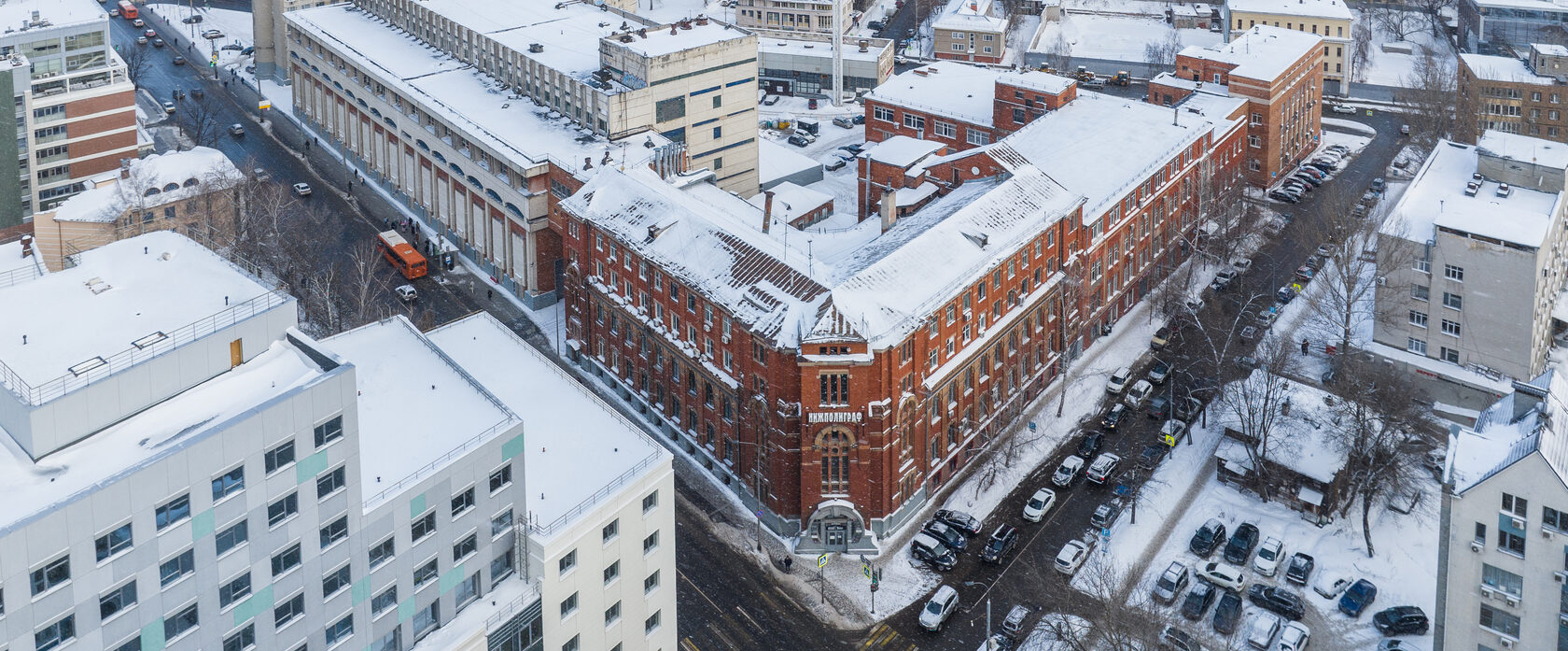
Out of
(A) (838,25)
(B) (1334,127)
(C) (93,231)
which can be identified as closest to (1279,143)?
(B) (1334,127)

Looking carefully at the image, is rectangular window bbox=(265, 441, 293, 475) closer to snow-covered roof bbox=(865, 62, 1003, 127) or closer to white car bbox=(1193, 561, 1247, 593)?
white car bbox=(1193, 561, 1247, 593)

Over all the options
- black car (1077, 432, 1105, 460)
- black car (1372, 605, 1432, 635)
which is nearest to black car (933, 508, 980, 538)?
black car (1077, 432, 1105, 460)

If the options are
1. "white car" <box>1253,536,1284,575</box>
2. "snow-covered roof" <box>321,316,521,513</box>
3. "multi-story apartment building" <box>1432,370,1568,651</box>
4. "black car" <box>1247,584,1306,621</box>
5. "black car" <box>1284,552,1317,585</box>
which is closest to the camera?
"snow-covered roof" <box>321,316,521,513</box>

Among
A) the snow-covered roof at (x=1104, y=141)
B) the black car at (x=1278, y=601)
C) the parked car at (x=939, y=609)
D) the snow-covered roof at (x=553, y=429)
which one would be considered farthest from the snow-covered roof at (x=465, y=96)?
the black car at (x=1278, y=601)

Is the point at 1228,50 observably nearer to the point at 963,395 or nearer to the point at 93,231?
the point at 963,395

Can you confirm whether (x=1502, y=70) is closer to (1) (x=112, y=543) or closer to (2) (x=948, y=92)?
(2) (x=948, y=92)

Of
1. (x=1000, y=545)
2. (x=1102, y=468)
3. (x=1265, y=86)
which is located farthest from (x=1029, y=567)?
(x=1265, y=86)

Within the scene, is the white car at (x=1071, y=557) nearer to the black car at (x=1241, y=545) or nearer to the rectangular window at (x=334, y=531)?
the black car at (x=1241, y=545)
